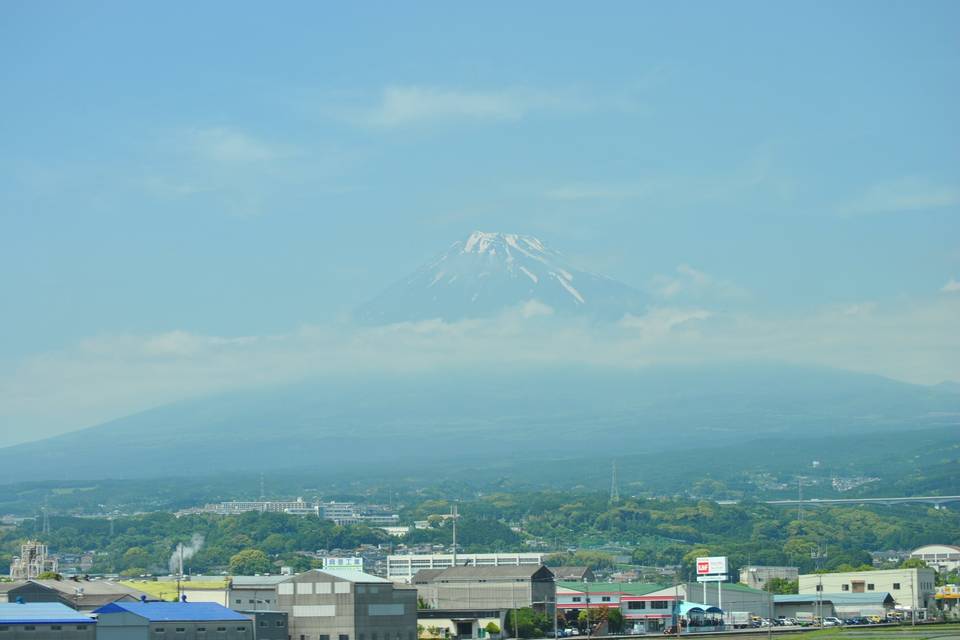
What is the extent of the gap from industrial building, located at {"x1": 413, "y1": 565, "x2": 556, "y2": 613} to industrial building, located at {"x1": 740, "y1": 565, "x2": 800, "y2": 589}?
45.3 meters

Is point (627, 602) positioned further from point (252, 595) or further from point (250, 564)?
point (250, 564)

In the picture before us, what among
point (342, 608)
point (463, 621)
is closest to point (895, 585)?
point (463, 621)

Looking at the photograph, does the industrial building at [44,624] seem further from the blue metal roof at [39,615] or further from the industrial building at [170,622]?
the industrial building at [170,622]

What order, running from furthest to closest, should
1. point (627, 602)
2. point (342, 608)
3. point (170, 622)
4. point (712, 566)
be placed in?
point (712, 566) → point (627, 602) → point (342, 608) → point (170, 622)

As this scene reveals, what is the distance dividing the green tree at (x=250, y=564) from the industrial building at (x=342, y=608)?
86.2 metres

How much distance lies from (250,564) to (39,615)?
105206 mm

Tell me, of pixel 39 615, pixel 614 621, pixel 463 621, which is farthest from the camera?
pixel 614 621

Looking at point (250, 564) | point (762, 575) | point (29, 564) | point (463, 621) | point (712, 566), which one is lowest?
point (463, 621)

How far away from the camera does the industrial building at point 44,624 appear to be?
84312 mm

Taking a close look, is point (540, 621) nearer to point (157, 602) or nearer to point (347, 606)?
point (347, 606)

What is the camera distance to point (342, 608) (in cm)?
9969

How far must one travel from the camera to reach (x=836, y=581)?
472ft

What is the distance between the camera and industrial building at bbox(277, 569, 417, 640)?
9962 cm

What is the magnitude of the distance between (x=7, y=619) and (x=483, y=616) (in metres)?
39.9
